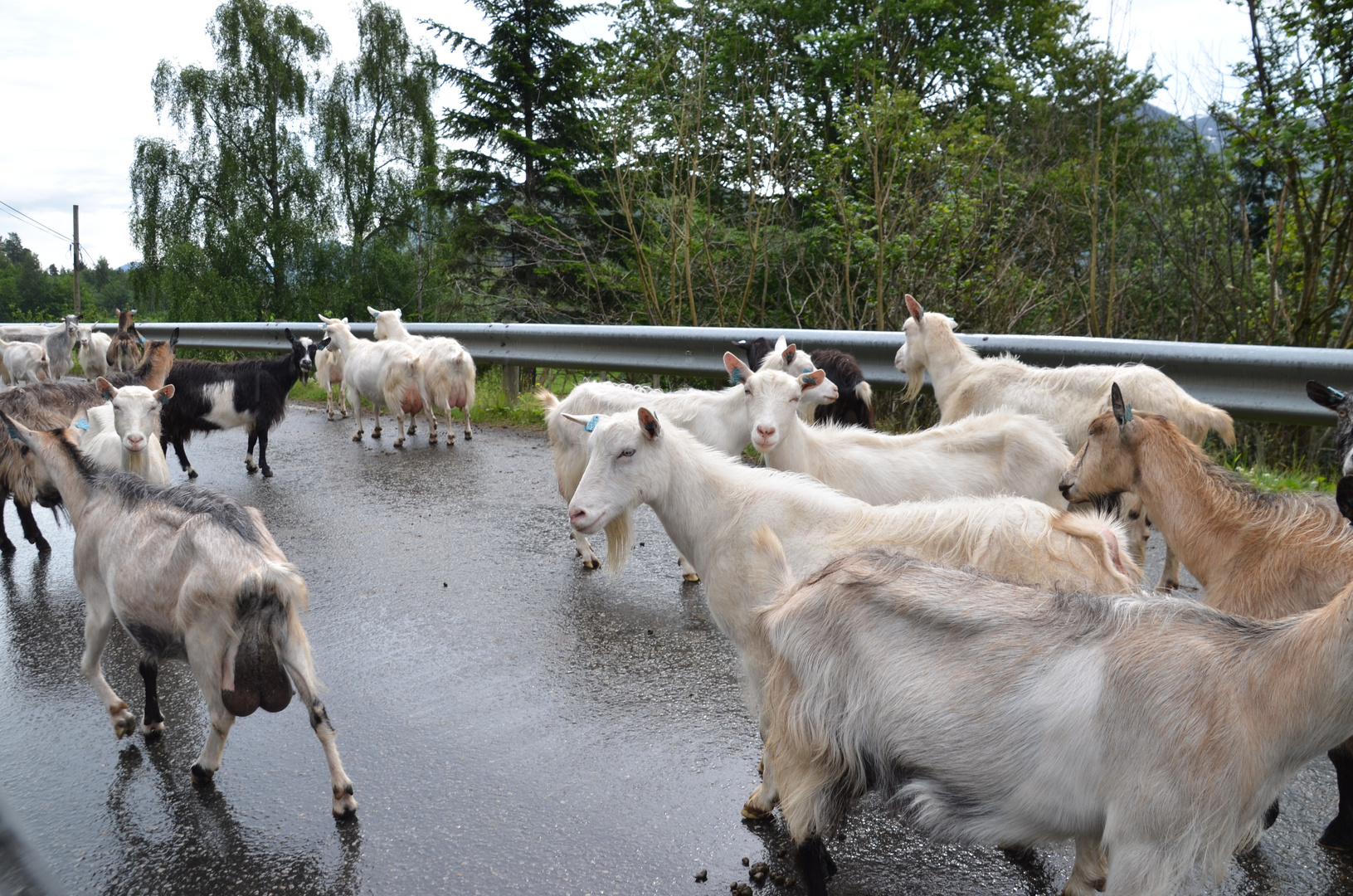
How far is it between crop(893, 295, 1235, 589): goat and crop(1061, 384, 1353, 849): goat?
1298mm

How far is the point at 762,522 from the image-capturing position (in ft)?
13.0

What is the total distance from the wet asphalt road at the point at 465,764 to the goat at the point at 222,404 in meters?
3.54

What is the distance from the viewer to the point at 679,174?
12609mm

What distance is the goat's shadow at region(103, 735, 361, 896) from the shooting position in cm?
293

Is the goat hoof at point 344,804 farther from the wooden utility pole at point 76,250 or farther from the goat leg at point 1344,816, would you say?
the wooden utility pole at point 76,250

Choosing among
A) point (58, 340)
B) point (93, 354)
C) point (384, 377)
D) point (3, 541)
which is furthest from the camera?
point (58, 340)

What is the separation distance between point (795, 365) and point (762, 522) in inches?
133

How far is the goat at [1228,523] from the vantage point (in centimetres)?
331

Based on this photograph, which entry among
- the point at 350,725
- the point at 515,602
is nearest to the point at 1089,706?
the point at 350,725

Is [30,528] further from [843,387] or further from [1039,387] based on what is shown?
[1039,387]

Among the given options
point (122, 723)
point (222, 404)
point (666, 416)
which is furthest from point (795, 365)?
point (222, 404)

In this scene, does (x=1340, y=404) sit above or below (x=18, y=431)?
above

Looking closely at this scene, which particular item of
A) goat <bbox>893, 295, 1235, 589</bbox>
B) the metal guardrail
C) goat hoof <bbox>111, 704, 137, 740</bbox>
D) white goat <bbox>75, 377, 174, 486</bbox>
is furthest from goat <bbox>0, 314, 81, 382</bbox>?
goat <bbox>893, 295, 1235, 589</bbox>

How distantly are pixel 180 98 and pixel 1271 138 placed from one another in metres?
34.0
